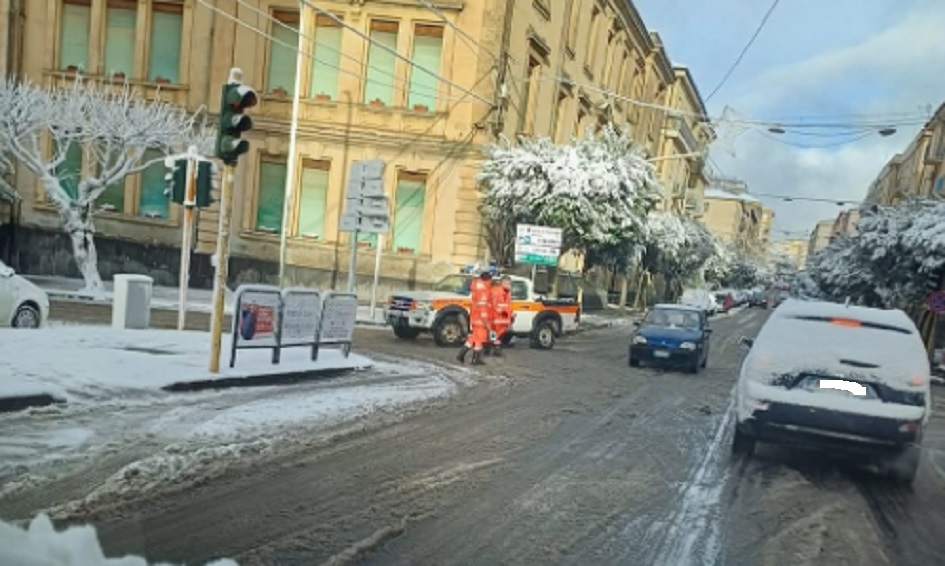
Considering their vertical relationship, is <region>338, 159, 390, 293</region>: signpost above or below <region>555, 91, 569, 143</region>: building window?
below

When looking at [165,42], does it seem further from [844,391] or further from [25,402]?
[844,391]

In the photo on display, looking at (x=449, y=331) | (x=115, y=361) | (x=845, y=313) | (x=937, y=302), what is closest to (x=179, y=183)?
(x=115, y=361)

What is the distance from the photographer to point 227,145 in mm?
9578

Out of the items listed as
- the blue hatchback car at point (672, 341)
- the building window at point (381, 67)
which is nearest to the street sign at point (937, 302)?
the blue hatchback car at point (672, 341)

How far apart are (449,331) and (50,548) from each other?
45.5 feet

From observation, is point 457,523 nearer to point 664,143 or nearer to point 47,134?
point 47,134

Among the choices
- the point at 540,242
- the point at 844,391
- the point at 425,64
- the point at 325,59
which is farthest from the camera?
the point at 325,59

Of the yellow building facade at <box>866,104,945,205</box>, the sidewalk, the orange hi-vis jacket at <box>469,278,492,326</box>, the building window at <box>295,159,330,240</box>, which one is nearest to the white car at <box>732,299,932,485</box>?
the orange hi-vis jacket at <box>469,278,492,326</box>

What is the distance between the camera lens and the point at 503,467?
7.07 metres

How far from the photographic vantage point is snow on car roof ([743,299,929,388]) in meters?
7.32

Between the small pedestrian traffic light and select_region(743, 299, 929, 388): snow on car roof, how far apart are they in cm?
671

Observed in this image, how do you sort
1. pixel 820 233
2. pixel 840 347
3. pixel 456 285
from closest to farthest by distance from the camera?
1. pixel 840 347
2. pixel 456 285
3. pixel 820 233

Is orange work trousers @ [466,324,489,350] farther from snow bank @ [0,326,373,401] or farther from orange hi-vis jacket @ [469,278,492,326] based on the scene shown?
snow bank @ [0,326,373,401]

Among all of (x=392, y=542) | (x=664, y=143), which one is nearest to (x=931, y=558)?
(x=392, y=542)
